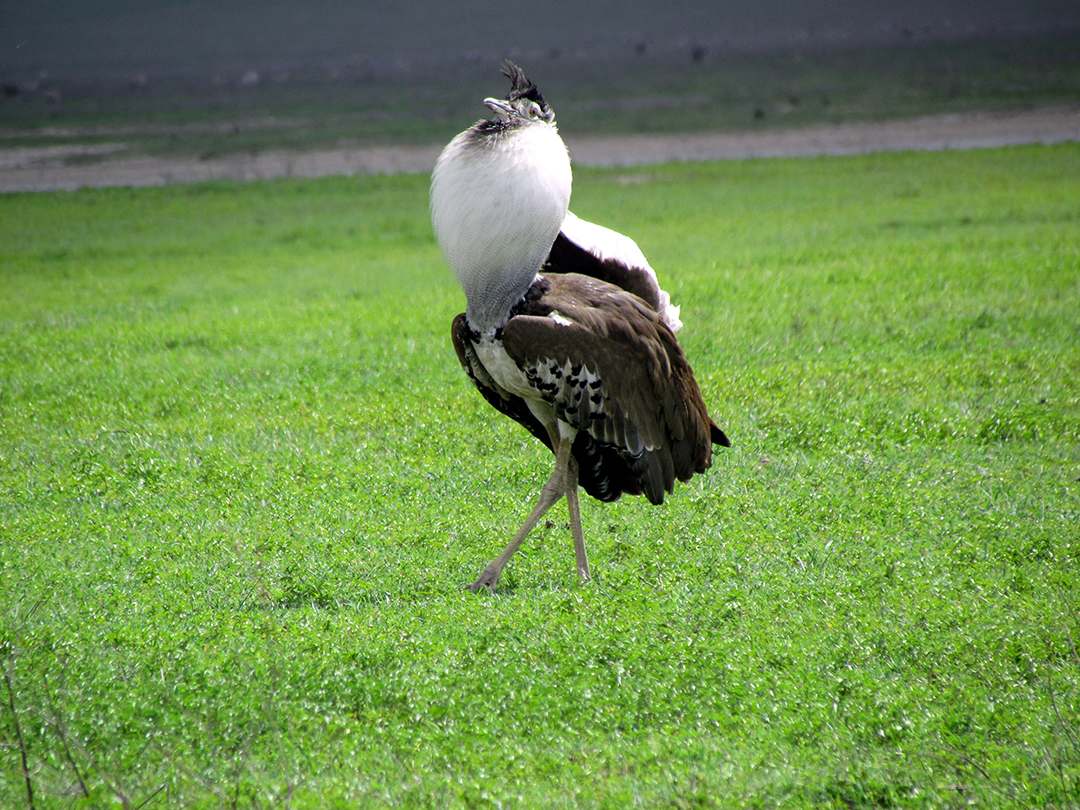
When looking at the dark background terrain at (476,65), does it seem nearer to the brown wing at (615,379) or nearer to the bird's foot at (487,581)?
the brown wing at (615,379)

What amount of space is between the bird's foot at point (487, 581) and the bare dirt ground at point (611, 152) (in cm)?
1389

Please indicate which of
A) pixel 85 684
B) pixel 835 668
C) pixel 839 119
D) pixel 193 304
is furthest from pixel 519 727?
pixel 839 119

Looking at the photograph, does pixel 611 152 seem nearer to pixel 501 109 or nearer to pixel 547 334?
pixel 501 109

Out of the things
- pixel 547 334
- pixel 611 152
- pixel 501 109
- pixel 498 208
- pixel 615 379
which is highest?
pixel 501 109

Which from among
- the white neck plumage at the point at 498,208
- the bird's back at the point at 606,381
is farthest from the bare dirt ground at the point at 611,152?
the white neck plumage at the point at 498,208

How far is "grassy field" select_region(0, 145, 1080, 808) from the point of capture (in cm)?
289

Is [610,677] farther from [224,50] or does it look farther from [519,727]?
[224,50]

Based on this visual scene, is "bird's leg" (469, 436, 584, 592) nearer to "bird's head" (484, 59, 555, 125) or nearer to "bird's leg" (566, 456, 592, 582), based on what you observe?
"bird's leg" (566, 456, 592, 582)

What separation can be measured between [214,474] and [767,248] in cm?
655

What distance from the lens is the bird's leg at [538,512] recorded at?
391 centimetres

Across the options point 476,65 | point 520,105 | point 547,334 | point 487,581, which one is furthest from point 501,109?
point 476,65

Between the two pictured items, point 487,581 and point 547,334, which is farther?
point 487,581

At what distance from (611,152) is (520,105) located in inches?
606

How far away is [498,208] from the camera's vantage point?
3.47 metres
